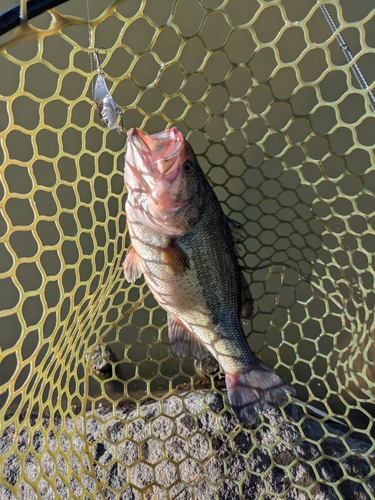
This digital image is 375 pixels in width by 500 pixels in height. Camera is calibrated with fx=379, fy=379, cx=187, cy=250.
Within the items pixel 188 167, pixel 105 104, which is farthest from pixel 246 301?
pixel 105 104

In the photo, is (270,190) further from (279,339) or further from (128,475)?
(128,475)

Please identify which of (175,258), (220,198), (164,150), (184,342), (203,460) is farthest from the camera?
(220,198)

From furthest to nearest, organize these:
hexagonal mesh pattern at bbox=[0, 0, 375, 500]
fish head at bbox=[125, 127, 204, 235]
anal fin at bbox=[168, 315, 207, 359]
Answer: hexagonal mesh pattern at bbox=[0, 0, 375, 500] < anal fin at bbox=[168, 315, 207, 359] < fish head at bbox=[125, 127, 204, 235]

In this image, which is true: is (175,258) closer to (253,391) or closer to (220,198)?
(253,391)

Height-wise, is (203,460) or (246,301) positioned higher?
(246,301)

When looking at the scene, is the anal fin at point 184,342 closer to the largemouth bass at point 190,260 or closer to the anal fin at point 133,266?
the largemouth bass at point 190,260

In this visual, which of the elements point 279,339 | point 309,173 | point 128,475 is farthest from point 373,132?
point 128,475

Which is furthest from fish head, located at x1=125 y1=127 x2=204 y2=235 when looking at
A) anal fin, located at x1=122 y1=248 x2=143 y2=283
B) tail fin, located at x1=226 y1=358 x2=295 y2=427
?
tail fin, located at x1=226 y1=358 x2=295 y2=427

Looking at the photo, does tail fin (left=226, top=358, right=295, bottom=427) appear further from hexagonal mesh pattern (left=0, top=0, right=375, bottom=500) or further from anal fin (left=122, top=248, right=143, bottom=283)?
anal fin (left=122, top=248, right=143, bottom=283)
